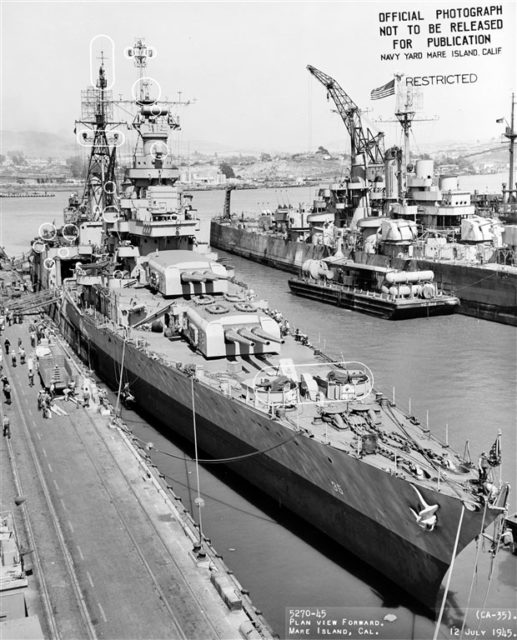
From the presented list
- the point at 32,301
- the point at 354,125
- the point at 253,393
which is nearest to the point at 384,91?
the point at 354,125

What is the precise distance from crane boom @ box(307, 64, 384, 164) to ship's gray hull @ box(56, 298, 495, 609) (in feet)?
124

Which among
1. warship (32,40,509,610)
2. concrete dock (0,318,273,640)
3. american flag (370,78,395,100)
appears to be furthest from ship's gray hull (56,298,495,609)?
american flag (370,78,395,100)

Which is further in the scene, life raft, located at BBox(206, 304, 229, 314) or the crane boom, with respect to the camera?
the crane boom

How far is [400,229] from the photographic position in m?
40.6

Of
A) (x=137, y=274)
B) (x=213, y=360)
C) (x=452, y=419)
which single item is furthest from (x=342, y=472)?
(x=137, y=274)

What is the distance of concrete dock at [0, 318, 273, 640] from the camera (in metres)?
10.9

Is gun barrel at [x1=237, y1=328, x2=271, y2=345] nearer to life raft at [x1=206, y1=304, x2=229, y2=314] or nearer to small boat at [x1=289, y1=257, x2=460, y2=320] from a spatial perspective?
life raft at [x1=206, y1=304, x2=229, y2=314]

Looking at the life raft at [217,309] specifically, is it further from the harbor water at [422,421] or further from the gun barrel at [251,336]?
the harbor water at [422,421]

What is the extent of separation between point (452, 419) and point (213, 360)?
22.4 ft

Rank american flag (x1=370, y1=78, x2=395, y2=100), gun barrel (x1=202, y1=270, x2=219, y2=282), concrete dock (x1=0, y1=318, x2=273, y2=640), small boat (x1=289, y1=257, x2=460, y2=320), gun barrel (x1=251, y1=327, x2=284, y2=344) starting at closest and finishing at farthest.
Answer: concrete dock (x1=0, y1=318, x2=273, y2=640) < gun barrel (x1=251, y1=327, x2=284, y2=344) < gun barrel (x1=202, y1=270, x2=219, y2=282) < small boat (x1=289, y1=257, x2=460, y2=320) < american flag (x1=370, y1=78, x2=395, y2=100)

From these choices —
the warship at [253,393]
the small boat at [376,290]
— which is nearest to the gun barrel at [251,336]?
the warship at [253,393]

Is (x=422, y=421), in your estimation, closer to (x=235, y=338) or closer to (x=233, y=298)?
(x=235, y=338)

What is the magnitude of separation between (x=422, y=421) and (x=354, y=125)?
127 ft

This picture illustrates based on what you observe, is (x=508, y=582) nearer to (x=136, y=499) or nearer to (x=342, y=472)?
(x=342, y=472)
